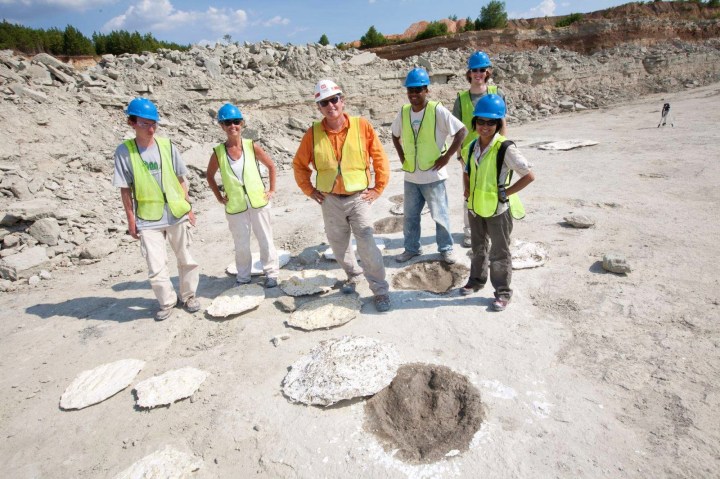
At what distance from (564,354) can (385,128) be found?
1396cm

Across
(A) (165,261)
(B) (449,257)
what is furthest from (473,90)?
(A) (165,261)

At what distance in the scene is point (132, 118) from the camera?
3.33 metres

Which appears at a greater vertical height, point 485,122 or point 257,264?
point 485,122

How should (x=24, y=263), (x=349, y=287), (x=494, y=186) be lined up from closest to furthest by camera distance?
(x=494, y=186) < (x=349, y=287) < (x=24, y=263)

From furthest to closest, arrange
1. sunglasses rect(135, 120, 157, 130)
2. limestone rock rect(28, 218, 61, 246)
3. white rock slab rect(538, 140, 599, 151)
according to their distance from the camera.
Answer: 1. white rock slab rect(538, 140, 599, 151)
2. limestone rock rect(28, 218, 61, 246)
3. sunglasses rect(135, 120, 157, 130)

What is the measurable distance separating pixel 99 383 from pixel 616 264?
481 centimetres

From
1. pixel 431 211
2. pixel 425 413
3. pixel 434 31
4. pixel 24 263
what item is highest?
pixel 434 31

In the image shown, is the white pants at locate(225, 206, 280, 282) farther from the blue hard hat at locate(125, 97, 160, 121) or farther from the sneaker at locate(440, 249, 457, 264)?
the sneaker at locate(440, 249, 457, 264)

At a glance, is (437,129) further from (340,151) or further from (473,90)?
(340,151)

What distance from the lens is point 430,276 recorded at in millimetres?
4340

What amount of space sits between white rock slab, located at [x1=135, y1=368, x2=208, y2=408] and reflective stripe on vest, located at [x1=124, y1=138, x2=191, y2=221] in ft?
4.75

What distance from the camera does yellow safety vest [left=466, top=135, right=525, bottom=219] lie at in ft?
10.4

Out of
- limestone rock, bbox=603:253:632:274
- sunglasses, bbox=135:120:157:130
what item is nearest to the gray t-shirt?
sunglasses, bbox=135:120:157:130

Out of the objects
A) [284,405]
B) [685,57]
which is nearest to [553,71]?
[685,57]
